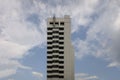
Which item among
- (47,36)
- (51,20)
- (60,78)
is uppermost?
(51,20)

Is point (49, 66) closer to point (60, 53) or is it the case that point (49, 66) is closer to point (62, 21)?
point (60, 53)

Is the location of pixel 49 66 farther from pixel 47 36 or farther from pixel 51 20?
pixel 51 20

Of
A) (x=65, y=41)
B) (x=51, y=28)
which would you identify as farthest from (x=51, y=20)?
(x=65, y=41)

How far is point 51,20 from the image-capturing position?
173000 mm

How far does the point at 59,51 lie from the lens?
549ft

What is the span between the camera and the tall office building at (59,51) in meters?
163

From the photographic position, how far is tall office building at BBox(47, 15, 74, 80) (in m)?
A: 163

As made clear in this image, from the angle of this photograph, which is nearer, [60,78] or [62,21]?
[60,78]

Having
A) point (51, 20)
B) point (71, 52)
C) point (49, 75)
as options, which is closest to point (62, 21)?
point (51, 20)

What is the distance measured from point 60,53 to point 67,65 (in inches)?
331

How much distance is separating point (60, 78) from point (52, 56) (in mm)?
13897

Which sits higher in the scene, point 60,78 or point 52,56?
point 52,56

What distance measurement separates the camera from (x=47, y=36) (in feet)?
553

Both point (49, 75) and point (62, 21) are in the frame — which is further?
point (62, 21)
